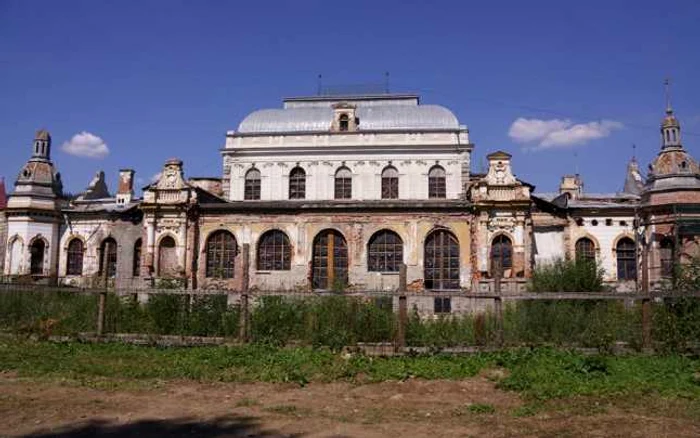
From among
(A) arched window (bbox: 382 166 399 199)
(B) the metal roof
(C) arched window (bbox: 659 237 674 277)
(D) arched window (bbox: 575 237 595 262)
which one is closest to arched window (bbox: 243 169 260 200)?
(B) the metal roof

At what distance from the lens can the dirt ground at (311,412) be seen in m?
6.67

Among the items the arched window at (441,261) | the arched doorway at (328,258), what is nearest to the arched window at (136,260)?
the arched doorway at (328,258)

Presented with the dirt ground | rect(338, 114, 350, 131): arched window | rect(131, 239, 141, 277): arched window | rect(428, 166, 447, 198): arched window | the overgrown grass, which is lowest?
the dirt ground

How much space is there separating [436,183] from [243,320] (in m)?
22.5

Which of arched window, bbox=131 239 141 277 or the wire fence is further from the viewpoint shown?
arched window, bbox=131 239 141 277

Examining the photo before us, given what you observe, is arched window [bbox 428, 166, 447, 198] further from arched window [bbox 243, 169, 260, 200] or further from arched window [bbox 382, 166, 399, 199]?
arched window [bbox 243, 169, 260, 200]

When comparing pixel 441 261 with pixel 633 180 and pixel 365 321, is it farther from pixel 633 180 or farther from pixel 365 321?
pixel 633 180

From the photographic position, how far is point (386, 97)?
3816 centimetres

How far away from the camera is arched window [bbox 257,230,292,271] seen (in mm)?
23812

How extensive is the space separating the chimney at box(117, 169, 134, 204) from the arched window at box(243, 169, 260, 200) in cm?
838

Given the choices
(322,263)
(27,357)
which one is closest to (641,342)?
(27,357)

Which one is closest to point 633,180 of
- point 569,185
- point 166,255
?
point 569,185

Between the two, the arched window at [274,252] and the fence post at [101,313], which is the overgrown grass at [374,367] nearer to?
the fence post at [101,313]

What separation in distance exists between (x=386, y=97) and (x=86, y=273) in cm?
2146
